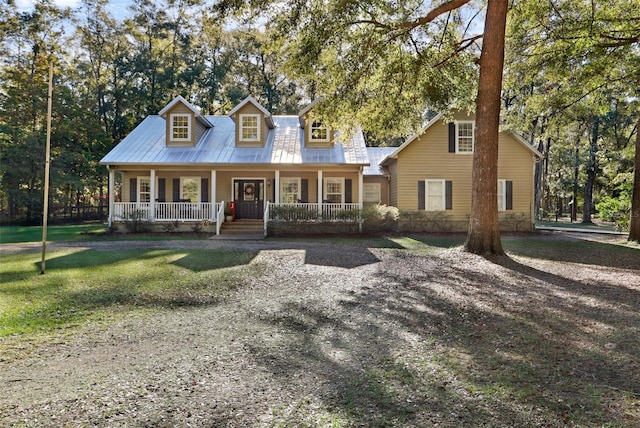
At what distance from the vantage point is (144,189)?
1886 cm

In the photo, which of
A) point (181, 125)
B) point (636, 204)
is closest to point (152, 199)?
point (181, 125)

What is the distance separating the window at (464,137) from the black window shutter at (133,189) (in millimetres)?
15797

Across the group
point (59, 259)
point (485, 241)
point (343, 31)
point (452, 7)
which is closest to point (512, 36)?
point (452, 7)

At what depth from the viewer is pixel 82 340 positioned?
4297 millimetres

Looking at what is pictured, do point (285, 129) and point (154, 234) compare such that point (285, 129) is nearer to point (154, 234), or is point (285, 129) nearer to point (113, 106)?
point (154, 234)

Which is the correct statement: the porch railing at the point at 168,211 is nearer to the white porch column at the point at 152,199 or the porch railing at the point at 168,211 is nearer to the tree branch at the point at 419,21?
the white porch column at the point at 152,199

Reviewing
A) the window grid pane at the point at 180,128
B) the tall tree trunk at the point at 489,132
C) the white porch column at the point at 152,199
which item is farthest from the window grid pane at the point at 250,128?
the tall tree trunk at the point at 489,132

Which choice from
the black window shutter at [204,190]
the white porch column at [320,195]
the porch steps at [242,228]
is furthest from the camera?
the black window shutter at [204,190]

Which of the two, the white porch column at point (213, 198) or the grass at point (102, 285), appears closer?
the grass at point (102, 285)

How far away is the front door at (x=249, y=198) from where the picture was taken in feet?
61.4

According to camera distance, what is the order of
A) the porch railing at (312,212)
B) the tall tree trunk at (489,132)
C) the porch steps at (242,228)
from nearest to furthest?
the tall tree trunk at (489,132) < the porch steps at (242,228) < the porch railing at (312,212)

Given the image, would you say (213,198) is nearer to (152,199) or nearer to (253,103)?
(152,199)

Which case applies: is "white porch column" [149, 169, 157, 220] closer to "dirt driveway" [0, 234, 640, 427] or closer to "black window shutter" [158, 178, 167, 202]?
→ "black window shutter" [158, 178, 167, 202]

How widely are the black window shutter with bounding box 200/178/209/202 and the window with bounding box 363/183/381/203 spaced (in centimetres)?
827
